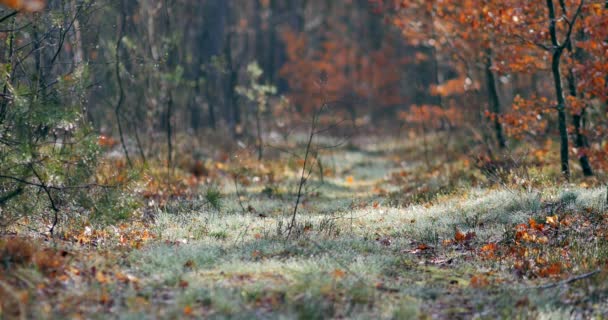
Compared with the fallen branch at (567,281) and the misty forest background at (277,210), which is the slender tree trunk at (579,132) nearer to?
the misty forest background at (277,210)

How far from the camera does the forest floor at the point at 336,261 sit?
5.34m

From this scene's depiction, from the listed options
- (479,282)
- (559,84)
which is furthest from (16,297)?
(559,84)

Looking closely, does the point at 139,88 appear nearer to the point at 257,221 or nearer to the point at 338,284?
the point at 257,221

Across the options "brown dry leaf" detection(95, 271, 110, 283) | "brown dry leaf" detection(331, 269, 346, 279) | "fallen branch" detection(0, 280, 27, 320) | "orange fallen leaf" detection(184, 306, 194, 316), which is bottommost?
"brown dry leaf" detection(331, 269, 346, 279)

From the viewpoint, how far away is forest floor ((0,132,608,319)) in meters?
5.34

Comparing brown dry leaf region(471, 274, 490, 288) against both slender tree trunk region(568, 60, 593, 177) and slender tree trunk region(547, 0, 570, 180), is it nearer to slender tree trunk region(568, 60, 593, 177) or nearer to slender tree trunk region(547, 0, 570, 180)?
slender tree trunk region(547, 0, 570, 180)

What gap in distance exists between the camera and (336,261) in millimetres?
6629

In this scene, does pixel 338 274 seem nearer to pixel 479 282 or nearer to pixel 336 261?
pixel 336 261

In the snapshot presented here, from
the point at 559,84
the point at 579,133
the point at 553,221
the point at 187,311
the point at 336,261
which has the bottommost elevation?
the point at 553,221

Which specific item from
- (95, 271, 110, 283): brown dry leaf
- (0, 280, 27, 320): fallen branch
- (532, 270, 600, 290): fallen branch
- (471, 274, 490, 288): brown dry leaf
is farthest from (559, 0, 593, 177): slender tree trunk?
(0, 280, 27, 320): fallen branch

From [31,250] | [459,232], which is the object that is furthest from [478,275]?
[31,250]

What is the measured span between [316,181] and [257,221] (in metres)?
5.58

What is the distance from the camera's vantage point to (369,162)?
19.5m

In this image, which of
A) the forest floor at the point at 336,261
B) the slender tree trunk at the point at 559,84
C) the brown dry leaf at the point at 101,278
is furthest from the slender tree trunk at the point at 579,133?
the brown dry leaf at the point at 101,278
